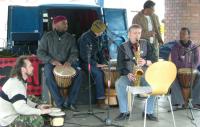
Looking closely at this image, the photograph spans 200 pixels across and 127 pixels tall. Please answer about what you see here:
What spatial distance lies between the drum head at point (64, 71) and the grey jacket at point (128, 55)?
2.24 feet

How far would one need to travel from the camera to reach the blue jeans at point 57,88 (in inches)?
232

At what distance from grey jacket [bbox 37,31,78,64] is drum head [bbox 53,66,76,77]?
230 mm

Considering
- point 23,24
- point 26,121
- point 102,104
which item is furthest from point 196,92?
point 23,24

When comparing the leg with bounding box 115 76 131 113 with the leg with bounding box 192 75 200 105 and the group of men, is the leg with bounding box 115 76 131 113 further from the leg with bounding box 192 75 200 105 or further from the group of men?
the leg with bounding box 192 75 200 105

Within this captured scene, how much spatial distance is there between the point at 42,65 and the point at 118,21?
239 centimetres

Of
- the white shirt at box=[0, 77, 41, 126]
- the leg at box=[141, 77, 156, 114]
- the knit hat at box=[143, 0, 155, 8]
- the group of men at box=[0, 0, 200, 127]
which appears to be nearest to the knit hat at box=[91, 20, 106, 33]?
the group of men at box=[0, 0, 200, 127]

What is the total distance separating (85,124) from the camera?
213 inches

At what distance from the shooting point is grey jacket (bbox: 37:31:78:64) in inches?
242


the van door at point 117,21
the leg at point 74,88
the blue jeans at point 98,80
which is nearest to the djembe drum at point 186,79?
the blue jeans at point 98,80

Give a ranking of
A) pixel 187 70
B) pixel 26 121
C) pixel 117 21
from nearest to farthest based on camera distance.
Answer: pixel 26 121 < pixel 187 70 < pixel 117 21

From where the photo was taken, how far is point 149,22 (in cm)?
721

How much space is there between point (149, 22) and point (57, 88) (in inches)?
89.1

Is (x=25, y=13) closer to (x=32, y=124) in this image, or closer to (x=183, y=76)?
(x=183, y=76)

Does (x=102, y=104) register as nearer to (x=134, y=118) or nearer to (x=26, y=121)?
(x=134, y=118)
